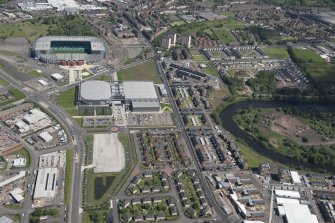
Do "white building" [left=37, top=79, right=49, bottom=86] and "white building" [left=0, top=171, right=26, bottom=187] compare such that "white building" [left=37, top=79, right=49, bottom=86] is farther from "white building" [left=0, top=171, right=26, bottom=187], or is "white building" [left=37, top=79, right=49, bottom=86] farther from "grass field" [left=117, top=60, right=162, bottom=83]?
"white building" [left=0, top=171, right=26, bottom=187]

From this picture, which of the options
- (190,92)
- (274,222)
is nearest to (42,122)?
(190,92)

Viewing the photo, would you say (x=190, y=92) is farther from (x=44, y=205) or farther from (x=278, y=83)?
(x=44, y=205)

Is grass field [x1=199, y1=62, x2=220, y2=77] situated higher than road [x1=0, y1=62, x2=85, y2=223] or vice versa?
road [x1=0, y1=62, x2=85, y2=223]

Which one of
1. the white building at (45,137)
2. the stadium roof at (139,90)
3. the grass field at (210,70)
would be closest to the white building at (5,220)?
the white building at (45,137)

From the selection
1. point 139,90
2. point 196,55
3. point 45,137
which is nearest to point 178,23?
point 196,55

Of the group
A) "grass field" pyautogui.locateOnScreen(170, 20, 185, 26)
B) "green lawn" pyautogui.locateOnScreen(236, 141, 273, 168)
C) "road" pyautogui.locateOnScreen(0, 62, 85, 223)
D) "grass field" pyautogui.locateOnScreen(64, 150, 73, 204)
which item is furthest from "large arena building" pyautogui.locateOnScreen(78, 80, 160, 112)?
"grass field" pyautogui.locateOnScreen(170, 20, 185, 26)

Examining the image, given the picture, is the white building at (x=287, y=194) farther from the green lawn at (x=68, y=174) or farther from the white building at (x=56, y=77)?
the white building at (x=56, y=77)

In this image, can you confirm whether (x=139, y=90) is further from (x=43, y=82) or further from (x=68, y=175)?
(x=68, y=175)
